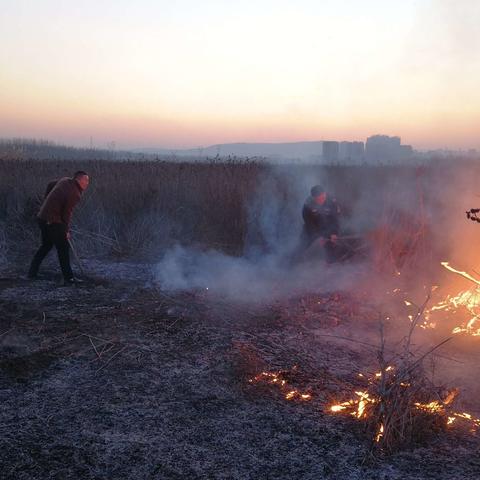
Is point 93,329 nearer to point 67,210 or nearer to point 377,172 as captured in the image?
point 67,210

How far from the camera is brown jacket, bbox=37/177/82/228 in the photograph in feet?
25.9

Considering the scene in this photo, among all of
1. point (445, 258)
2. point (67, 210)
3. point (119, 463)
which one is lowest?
point (119, 463)

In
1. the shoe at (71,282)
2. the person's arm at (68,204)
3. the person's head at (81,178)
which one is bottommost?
the shoe at (71,282)

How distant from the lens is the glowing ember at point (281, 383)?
442 cm

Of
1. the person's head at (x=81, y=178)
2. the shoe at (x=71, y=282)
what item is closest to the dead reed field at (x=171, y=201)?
the shoe at (x=71, y=282)

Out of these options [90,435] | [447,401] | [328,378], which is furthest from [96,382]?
[447,401]

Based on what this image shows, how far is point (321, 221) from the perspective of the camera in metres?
9.20

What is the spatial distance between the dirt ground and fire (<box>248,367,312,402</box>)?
6cm

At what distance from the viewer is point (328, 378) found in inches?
188

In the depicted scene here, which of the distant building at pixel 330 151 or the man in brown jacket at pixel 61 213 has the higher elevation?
the distant building at pixel 330 151

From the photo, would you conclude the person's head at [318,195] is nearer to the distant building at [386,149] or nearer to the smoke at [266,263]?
the smoke at [266,263]

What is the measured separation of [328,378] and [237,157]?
964cm

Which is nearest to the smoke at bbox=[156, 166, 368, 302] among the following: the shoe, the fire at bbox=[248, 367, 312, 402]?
the shoe

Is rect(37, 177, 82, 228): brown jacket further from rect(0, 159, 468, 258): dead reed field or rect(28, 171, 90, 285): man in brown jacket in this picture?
rect(0, 159, 468, 258): dead reed field
